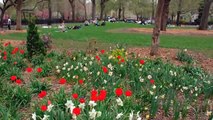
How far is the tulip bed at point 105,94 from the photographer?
438 cm

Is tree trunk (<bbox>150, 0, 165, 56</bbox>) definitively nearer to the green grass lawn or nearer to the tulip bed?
the green grass lawn

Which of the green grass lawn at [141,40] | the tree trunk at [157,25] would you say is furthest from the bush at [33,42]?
the green grass lawn at [141,40]

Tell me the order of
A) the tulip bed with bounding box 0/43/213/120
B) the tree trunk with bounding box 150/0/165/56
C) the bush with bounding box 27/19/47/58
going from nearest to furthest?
the tulip bed with bounding box 0/43/213/120 < the bush with bounding box 27/19/47/58 < the tree trunk with bounding box 150/0/165/56

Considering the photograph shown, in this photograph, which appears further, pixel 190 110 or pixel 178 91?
pixel 178 91

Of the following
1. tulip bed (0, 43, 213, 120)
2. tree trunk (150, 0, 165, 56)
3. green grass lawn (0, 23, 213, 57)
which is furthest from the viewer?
green grass lawn (0, 23, 213, 57)

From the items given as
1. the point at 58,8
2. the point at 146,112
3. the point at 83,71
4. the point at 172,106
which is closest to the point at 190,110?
the point at 172,106

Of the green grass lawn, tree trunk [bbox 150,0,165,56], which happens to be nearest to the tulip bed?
tree trunk [bbox 150,0,165,56]

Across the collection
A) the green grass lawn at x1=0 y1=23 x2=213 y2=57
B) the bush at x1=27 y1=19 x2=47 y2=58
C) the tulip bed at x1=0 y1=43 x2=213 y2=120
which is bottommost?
the green grass lawn at x1=0 y1=23 x2=213 y2=57

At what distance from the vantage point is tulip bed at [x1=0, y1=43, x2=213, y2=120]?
4.38m

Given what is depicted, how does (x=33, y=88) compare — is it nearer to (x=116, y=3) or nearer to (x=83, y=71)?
(x=83, y=71)

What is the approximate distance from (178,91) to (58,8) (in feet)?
213

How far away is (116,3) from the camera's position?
82.8m

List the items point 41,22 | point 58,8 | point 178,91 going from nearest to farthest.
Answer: point 178,91 → point 41,22 → point 58,8

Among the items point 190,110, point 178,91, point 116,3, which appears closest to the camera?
point 190,110
